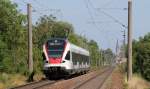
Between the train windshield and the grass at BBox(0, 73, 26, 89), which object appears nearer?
the grass at BBox(0, 73, 26, 89)

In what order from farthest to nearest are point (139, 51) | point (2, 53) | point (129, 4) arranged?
point (139, 51) → point (2, 53) → point (129, 4)

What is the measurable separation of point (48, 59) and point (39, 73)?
923cm

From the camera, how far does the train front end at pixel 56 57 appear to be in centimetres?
4028

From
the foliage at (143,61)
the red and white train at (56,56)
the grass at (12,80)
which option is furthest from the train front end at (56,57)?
the foliage at (143,61)

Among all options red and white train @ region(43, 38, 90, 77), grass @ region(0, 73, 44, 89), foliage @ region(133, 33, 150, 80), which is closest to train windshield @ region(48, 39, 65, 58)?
red and white train @ region(43, 38, 90, 77)

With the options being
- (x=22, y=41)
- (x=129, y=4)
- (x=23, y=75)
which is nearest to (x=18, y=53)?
(x=22, y=41)

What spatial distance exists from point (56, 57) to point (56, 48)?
33.2 inches

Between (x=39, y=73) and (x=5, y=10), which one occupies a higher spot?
(x=5, y=10)

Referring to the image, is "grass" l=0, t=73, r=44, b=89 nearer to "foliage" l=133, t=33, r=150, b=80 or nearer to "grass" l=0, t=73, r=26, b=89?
"grass" l=0, t=73, r=26, b=89

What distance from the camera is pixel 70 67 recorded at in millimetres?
41938

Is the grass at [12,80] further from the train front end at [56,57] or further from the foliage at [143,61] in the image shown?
the foliage at [143,61]

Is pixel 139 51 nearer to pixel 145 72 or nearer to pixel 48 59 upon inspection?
pixel 145 72

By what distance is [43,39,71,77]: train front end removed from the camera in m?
40.3

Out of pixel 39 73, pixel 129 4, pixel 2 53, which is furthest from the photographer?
pixel 39 73
